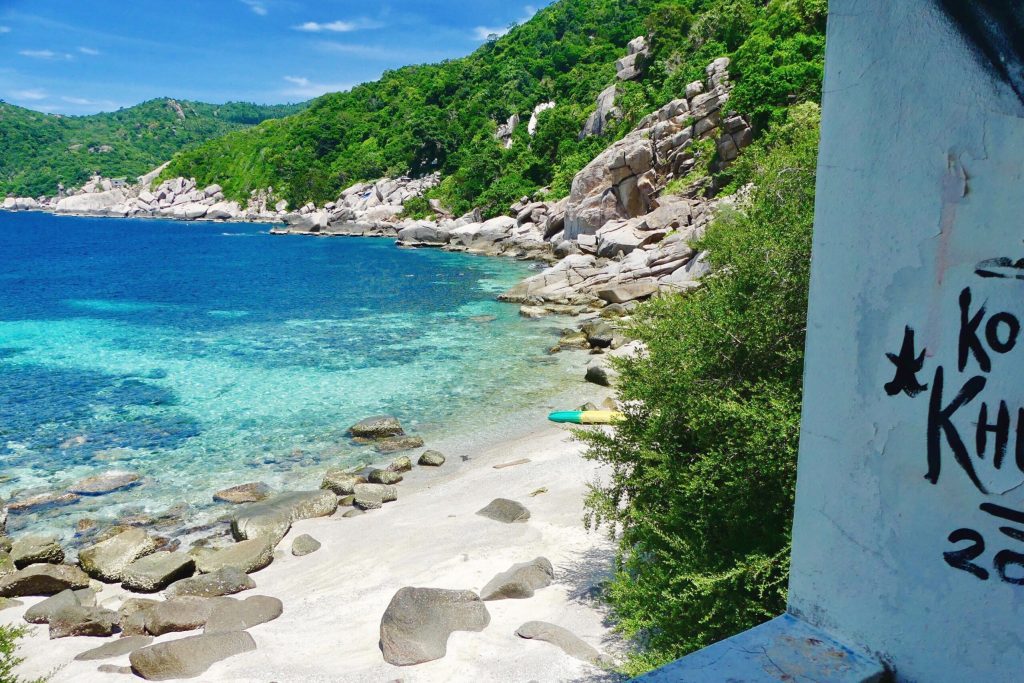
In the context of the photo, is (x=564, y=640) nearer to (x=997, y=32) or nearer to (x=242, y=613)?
(x=242, y=613)

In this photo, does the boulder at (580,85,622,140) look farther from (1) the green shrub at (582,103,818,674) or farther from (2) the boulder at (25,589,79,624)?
(2) the boulder at (25,589,79,624)

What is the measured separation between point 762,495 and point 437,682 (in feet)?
14.5

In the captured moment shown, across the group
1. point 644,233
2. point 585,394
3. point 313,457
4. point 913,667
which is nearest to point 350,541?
point 313,457

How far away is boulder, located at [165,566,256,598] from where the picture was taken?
11.6 meters

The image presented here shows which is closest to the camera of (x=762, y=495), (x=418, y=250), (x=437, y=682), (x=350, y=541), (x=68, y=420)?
(x=762, y=495)

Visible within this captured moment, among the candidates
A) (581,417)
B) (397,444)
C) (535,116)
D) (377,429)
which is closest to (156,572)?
(397,444)

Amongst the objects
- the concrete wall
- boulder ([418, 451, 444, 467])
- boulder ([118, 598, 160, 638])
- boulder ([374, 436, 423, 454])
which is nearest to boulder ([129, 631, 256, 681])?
boulder ([118, 598, 160, 638])

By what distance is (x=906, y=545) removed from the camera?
2744 mm

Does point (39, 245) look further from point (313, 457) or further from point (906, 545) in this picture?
point (906, 545)

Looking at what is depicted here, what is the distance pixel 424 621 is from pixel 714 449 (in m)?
4.57

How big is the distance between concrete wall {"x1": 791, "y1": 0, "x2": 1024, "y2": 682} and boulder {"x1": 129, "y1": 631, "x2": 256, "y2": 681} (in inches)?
337

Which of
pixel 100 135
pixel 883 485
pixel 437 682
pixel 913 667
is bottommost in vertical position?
pixel 437 682

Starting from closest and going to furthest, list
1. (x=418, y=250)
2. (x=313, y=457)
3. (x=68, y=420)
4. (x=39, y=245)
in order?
(x=313, y=457)
(x=68, y=420)
(x=418, y=250)
(x=39, y=245)

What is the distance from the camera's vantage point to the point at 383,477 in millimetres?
16266
